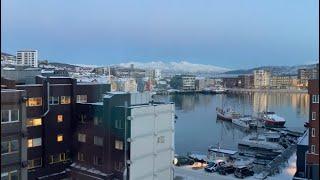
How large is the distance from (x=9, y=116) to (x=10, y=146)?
14.8 inches

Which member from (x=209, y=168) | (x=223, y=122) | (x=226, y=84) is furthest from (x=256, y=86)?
(x=209, y=168)

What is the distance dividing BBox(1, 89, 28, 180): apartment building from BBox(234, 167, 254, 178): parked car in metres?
7.18

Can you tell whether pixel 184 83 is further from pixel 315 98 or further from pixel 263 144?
pixel 315 98

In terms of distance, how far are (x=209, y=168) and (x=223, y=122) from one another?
67.5 feet

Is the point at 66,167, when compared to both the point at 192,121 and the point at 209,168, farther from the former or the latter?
the point at 192,121

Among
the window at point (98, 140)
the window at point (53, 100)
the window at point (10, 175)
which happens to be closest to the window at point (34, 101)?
the window at point (53, 100)

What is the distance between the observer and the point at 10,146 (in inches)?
190

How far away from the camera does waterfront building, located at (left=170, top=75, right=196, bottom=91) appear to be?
79250 millimetres

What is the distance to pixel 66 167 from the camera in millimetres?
9875

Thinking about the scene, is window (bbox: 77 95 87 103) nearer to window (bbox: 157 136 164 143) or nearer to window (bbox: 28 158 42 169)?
window (bbox: 28 158 42 169)

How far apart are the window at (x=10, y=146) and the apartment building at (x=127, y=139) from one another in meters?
3.18

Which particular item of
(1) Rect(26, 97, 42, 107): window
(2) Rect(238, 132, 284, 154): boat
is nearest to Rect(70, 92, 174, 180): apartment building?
(1) Rect(26, 97, 42, 107): window

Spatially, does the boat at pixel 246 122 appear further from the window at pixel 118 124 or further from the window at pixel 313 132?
the window at pixel 118 124

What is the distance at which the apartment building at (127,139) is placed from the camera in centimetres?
805
